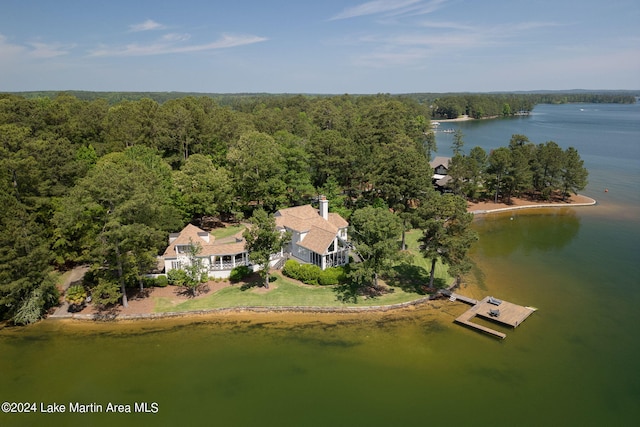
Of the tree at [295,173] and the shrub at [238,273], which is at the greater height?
the tree at [295,173]

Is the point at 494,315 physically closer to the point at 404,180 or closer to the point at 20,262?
the point at 404,180

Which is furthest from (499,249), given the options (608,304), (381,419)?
(381,419)

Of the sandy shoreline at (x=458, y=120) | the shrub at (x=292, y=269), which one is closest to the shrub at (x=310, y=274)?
the shrub at (x=292, y=269)

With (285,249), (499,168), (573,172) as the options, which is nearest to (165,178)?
(285,249)

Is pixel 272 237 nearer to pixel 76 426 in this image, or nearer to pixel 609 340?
pixel 76 426

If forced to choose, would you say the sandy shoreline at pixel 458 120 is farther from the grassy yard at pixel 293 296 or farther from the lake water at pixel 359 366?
the grassy yard at pixel 293 296

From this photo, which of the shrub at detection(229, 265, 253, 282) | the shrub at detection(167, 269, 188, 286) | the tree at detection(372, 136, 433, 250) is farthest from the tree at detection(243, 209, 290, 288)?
the tree at detection(372, 136, 433, 250)
